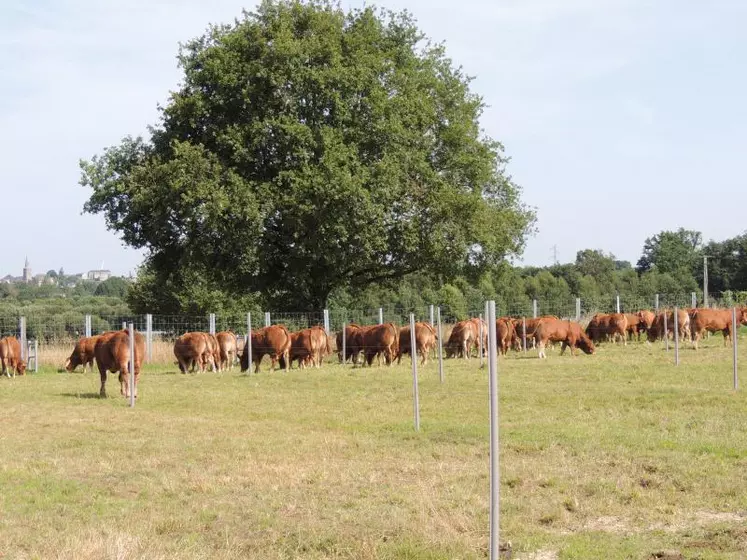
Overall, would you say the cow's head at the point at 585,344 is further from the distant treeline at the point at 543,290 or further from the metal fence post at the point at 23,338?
the metal fence post at the point at 23,338

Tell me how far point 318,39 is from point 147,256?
1076 centimetres

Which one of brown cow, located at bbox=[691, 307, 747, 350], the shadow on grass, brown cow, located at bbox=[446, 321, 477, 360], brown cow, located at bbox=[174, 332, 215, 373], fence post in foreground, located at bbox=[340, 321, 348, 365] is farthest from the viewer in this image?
brown cow, located at bbox=[691, 307, 747, 350]

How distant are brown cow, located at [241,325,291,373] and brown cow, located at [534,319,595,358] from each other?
7.94 meters

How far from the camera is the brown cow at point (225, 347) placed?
27.8 meters

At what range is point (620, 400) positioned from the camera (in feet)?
50.3

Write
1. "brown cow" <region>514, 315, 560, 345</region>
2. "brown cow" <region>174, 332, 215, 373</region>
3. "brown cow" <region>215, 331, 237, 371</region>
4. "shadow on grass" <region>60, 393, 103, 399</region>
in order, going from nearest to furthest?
"shadow on grass" <region>60, 393, 103, 399</region> < "brown cow" <region>174, 332, 215, 373</region> < "brown cow" <region>215, 331, 237, 371</region> < "brown cow" <region>514, 315, 560, 345</region>

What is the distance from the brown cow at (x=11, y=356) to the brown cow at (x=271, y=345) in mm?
A: 6562

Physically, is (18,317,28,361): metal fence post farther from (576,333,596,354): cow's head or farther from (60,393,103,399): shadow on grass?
(576,333,596,354): cow's head

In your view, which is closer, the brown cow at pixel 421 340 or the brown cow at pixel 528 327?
the brown cow at pixel 421 340

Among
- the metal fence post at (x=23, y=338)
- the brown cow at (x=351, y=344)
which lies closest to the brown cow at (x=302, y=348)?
the brown cow at (x=351, y=344)

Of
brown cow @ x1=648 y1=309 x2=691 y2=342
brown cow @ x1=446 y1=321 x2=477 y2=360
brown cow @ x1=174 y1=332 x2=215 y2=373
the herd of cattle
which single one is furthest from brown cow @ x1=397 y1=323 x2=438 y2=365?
brown cow @ x1=648 y1=309 x2=691 y2=342

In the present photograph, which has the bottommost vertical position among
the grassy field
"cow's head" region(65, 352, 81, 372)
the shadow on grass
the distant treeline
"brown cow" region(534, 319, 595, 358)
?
the grassy field

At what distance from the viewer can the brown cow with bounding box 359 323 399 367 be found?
28109mm

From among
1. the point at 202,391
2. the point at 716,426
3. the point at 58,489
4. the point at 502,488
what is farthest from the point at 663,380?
the point at 58,489
